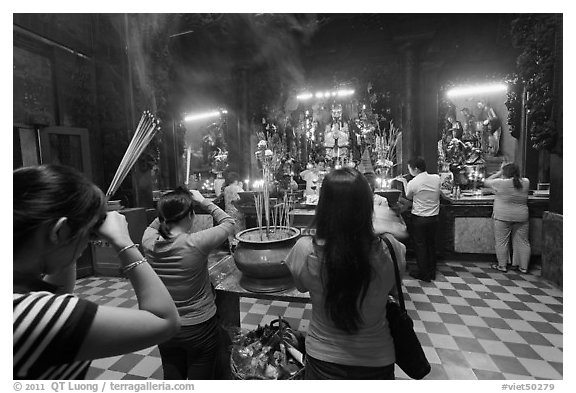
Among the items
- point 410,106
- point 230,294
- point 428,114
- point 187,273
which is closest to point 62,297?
point 187,273

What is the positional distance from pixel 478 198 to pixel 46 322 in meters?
5.15

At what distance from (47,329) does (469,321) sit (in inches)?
128

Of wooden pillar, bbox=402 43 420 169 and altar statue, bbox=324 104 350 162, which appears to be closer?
wooden pillar, bbox=402 43 420 169

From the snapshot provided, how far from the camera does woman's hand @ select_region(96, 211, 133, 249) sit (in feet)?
2.80

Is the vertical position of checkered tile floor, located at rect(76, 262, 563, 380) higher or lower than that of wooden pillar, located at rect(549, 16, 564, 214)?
lower

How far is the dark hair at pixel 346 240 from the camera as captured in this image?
103 cm

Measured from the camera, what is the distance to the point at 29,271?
72cm

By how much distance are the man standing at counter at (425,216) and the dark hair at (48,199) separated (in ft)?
12.6

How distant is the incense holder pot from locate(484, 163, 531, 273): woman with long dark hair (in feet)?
12.3

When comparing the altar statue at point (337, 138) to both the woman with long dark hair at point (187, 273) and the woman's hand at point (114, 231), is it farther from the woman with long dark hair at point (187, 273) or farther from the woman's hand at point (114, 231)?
the woman's hand at point (114, 231)

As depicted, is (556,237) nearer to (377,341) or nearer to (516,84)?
(516,84)

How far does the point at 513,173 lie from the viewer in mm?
3838

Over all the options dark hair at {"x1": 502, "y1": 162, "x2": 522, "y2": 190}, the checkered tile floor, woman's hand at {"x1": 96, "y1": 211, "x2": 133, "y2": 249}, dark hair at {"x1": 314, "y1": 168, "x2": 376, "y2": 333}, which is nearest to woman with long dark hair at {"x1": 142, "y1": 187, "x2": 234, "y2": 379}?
woman's hand at {"x1": 96, "y1": 211, "x2": 133, "y2": 249}
